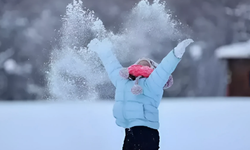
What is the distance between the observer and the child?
141 centimetres

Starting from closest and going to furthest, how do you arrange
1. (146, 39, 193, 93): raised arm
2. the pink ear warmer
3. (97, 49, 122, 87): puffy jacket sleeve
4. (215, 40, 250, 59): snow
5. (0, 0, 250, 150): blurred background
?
(146, 39, 193, 93): raised arm → the pink ear warmer → (97, 49, 122, 87): puffy jacket sleeve → (0, 0, 250, 150): blurred background → (215, 40, 250, 59): snow

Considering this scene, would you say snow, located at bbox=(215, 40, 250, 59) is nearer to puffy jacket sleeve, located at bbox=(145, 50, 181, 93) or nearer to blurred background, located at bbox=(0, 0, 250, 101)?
blurred background, located at bbox=(0, 0, 250, 101)

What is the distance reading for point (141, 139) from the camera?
1.42 m

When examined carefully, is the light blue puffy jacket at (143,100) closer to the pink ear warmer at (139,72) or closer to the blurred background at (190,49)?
the pink ear warmer at (139,72)

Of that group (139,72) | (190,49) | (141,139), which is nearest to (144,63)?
(139,72)

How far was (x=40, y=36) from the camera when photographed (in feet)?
14.8

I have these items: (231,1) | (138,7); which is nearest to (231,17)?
(231,1)

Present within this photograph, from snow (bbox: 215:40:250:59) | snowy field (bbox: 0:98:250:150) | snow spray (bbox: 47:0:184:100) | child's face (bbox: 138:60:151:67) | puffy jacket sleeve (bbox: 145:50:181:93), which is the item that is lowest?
snowy field (bbox: 0:98:250:150)

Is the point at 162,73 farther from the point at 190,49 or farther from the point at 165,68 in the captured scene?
the point at 190,49

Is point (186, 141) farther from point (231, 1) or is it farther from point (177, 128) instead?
point (231, 1)

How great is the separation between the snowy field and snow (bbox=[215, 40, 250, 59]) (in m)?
2.37

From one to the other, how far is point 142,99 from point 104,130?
0.91 m

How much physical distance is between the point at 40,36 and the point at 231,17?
3.07 metres

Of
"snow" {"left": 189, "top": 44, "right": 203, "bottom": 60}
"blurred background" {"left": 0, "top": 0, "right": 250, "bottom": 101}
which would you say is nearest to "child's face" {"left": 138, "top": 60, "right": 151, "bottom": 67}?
"blurred background" {"left": 0, "top": 0, "right": 250, "bottom": 101}
